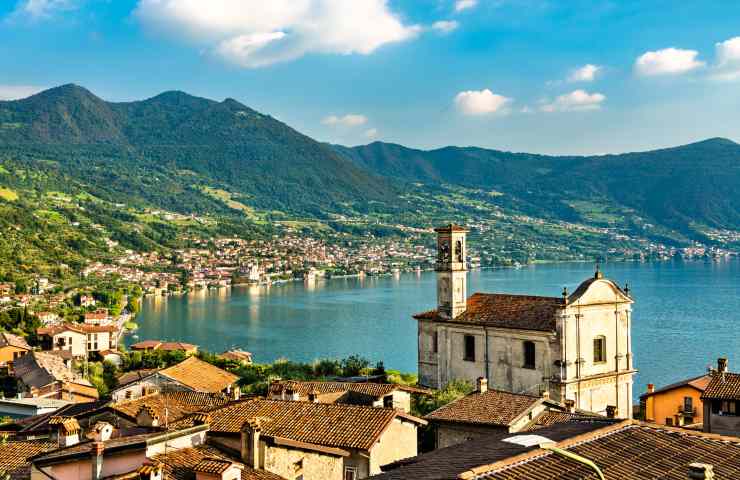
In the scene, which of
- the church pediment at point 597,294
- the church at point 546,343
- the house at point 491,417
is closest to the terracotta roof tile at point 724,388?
the house at point 491,417

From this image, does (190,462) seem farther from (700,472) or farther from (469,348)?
(469,348)

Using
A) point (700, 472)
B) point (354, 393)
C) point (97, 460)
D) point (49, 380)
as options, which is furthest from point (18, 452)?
point (49, 380)

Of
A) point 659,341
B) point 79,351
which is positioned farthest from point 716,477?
point 659,341

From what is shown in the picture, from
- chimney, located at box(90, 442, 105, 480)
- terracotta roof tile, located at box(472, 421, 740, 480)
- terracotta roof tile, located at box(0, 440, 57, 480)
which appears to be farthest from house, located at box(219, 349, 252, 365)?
terracotta roof tile, located at box(472, 421, 740, 480)

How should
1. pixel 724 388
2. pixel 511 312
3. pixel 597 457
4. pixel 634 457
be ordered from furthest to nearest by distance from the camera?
pixel 511 312 < pixel 724 388 < pixel 634 457 < pixel 597 457

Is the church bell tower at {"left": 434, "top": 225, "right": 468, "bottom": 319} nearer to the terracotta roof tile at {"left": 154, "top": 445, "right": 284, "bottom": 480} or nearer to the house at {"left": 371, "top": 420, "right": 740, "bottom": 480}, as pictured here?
the terracotta roof tile at {"left": 154, "top": 445, "right": 284, "bottom": 480}

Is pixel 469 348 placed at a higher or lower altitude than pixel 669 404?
higher

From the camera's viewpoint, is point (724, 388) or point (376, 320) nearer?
point (724, 388)
